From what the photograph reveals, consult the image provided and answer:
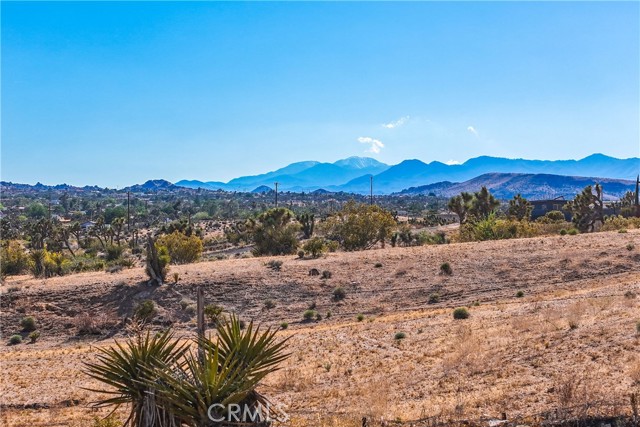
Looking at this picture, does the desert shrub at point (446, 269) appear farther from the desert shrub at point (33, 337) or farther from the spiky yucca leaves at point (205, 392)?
the spiky yucca leaves at point (205, 392)

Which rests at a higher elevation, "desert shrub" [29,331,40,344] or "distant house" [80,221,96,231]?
"distant house" [80,221,96,231]

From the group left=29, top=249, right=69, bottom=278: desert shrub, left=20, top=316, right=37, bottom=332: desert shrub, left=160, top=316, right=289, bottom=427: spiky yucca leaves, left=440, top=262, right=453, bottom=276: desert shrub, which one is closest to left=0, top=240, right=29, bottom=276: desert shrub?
left=29, top=249, right=69, bottom=278: desert shrub

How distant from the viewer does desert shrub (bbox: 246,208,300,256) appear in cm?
4947

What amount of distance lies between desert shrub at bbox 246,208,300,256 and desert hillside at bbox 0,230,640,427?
934 centimetres

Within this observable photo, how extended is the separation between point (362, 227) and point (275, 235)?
8127mm

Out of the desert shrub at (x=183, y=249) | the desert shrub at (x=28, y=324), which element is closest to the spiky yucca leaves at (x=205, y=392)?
the desert shrub at (x=28, y=324)

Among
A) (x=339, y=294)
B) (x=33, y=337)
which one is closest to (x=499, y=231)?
(x=339, y=294)

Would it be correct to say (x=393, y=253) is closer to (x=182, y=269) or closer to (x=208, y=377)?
(x=182, y=269)

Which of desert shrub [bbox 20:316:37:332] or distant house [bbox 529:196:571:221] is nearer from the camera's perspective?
desert shrub [bbox 20:316:37:332]

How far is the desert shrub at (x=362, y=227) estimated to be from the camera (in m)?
49.8

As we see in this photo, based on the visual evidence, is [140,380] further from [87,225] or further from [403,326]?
[87,225]

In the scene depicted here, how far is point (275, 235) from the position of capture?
163ft

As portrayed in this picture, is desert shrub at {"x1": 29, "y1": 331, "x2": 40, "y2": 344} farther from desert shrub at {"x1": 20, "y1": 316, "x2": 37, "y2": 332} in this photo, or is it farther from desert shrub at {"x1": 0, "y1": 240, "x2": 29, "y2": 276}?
desert shrub at {"x1": 0, "y1": 240, "x2": 29, "y2": 276}

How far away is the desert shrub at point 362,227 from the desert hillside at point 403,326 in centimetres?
876
